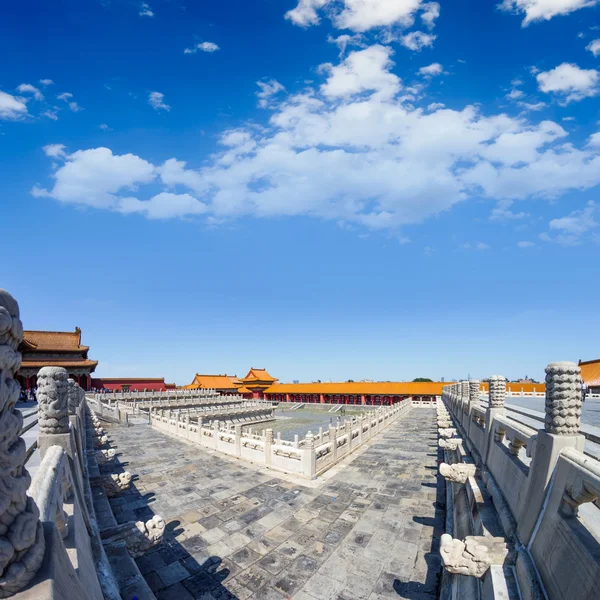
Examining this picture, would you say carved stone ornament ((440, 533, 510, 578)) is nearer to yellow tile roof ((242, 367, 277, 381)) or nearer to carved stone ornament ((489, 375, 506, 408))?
carved stone ornament ((489, 375, 506, 408))

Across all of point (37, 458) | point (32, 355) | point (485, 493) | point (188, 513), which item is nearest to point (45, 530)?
point (37, 458)

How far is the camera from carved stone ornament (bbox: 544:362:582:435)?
3.55 m

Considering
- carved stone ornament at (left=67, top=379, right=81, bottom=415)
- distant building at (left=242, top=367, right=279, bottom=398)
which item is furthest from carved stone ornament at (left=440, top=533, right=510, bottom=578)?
distant building at (left=242, top=367, right=279, bottom=398)

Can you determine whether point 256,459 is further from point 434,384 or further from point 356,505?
point 434,384

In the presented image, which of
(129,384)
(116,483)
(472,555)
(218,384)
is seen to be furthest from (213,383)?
(472,555)

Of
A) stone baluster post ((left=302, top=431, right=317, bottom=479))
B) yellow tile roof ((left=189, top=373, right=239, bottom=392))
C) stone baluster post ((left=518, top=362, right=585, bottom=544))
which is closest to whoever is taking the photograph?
stone baluster post ((left=518, top=362, right=585, bottom=544))

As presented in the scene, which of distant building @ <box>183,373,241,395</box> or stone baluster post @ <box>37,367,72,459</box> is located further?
distant building @ <box>183,373,241,395</box>

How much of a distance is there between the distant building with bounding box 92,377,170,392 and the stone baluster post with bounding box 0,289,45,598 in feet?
145

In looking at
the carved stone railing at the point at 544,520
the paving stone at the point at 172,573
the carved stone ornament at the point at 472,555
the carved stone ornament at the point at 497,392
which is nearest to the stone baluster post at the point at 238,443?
the paving stone at the point at 172,573

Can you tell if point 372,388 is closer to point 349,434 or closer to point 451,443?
point 349,434

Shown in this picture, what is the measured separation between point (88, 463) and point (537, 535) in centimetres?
1106

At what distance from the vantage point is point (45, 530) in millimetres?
1972

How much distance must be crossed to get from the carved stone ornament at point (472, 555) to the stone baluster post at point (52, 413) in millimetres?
5307

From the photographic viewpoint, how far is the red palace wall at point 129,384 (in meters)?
41.2
